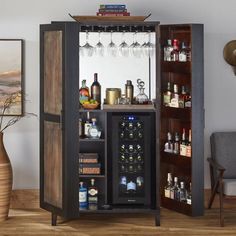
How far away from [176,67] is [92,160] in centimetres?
120

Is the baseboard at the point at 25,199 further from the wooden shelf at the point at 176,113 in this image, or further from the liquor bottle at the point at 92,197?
the wooden shelf at the point at 176,113

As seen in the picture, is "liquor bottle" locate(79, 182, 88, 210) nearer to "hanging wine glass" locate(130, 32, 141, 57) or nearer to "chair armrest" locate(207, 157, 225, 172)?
"chair armrest" locate(207, 157, 225, 172)

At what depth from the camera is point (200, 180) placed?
6.17 metres

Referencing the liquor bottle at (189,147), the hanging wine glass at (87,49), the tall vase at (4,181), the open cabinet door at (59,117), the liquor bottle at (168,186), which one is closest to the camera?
the open cabinet door at (59,117)

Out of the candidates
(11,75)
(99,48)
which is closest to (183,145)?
(99,48)

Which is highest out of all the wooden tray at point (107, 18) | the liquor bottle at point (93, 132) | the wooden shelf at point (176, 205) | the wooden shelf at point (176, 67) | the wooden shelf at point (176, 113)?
the wooden tray at point (107, 18)

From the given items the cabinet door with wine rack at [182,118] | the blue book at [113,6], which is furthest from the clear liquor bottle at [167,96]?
the blue book at [113,6]

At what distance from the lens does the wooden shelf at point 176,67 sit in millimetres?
6188

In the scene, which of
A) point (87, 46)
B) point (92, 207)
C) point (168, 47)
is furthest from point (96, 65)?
point (92, 207)

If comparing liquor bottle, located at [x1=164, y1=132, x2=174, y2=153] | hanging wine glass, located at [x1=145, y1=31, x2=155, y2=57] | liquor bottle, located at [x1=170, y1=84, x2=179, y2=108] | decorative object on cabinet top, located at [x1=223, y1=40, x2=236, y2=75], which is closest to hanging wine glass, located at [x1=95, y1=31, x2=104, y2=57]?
hanging wine glass, located at [x1=145, y1=31, x2=155, y2=57]

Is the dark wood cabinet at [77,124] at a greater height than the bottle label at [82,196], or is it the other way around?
the dark wood cabinet at [77,124]

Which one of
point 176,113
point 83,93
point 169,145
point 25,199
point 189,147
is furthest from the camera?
point 25,199

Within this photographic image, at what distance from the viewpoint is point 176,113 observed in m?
6.33

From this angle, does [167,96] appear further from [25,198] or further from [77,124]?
[25,198]
